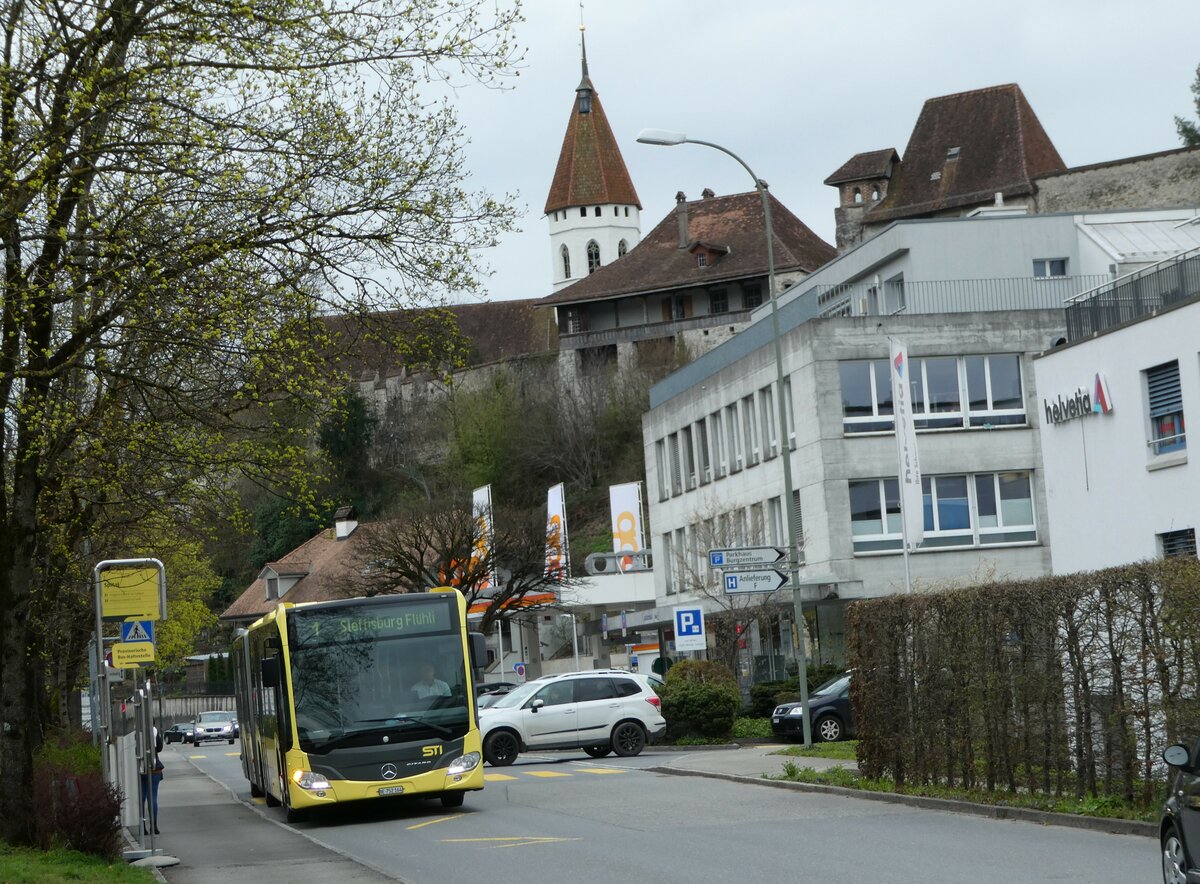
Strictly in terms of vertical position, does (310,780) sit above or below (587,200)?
below

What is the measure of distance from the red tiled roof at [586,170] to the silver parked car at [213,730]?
65.0 metres

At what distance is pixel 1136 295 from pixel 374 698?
1748 cm

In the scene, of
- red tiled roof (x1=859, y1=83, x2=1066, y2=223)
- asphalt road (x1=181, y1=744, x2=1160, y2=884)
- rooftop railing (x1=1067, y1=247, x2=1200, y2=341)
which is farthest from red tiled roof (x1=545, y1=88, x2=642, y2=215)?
asphalt road (x1=181, y1=744, x2=1160, y2=884)

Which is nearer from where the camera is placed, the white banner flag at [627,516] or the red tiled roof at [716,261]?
the white banner flag at [627,516]

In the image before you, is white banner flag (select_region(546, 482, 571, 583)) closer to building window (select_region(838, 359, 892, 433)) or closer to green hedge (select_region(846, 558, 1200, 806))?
building window (select_region(838, 359, 892, 433))

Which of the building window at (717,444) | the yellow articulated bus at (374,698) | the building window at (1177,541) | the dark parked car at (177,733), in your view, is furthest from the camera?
the dark parked car at (177,733)

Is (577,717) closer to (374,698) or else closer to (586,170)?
(374,698)

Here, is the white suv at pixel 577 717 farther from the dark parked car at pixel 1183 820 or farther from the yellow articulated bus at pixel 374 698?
the dark parked car at pixel 1183 820

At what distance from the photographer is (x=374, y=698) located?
21219 mm

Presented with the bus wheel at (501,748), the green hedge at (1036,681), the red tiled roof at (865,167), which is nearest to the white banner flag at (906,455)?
the bus wheel at (501,748)

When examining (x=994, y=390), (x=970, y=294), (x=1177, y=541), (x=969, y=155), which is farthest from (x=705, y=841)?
(x=969, y=155)

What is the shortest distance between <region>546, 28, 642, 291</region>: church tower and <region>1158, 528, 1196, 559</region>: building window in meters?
103

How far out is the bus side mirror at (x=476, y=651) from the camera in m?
21.6

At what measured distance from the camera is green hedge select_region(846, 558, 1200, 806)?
14570 mm
